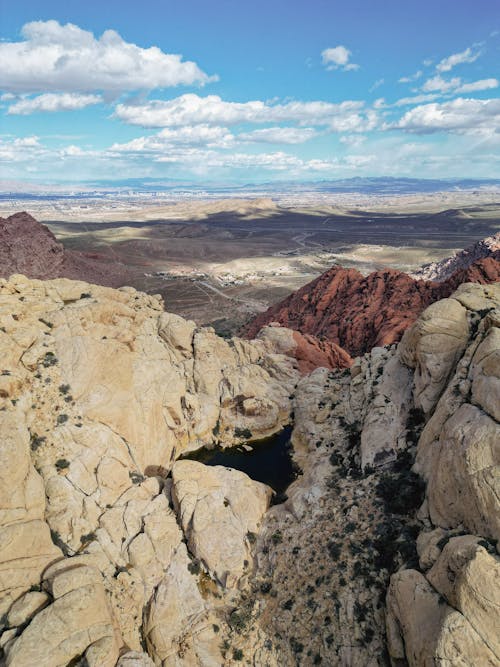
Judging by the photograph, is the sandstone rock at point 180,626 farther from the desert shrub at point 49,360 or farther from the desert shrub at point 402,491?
the desert shrub at point 49,360

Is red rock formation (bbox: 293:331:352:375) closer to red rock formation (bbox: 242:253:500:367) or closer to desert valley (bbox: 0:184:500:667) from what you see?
desert valley (bbox: 0:184:500:667)

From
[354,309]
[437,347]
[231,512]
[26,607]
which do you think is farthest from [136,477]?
[354,309]

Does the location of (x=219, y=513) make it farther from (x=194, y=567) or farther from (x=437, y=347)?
(x=437, y=347)

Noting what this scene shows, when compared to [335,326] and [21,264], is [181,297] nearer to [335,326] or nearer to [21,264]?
[21,264]

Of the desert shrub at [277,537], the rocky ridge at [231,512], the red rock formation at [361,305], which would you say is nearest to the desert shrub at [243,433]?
the rocky ridge at [231,512]

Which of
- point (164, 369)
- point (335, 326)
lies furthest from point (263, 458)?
point (335, 326)

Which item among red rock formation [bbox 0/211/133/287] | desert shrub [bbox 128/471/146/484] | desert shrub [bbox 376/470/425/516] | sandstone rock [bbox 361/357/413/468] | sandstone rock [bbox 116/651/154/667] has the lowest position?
sandstone rock [bbox 116/651/154/667]

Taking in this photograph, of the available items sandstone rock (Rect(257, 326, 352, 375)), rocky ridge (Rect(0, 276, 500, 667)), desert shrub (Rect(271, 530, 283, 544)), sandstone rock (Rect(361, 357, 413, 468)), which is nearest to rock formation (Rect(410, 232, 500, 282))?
sandstone rock (Rect(257, 326, 352, 375))
